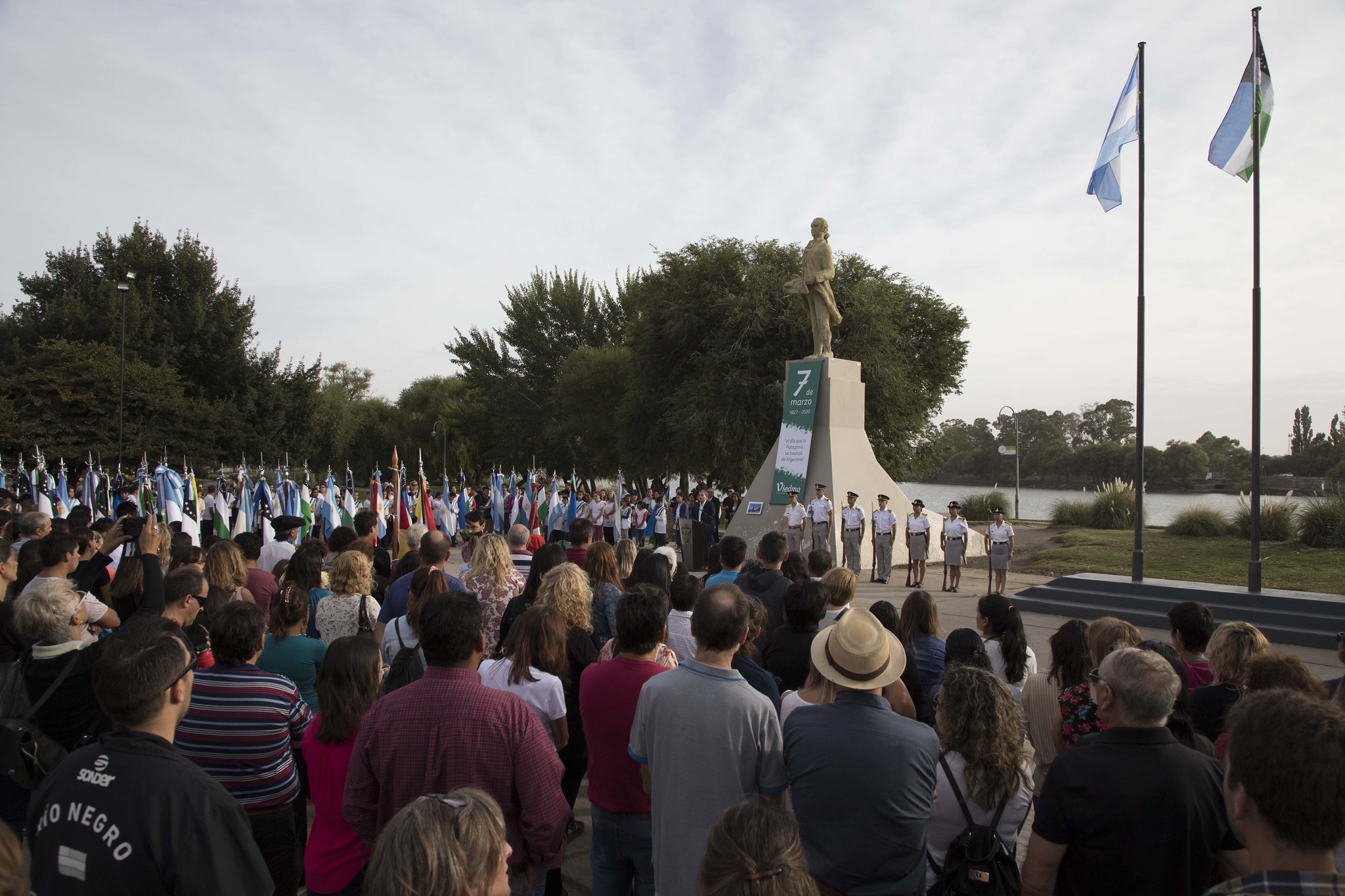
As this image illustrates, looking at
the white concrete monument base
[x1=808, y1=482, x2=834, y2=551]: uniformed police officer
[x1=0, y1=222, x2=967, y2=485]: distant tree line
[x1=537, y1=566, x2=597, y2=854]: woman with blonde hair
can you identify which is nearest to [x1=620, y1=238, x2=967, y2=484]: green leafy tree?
[x1=0, y1=222, x2=967, y2=485]: distant tree line

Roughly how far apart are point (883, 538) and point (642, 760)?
12.9 metres

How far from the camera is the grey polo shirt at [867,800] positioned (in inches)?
96.0

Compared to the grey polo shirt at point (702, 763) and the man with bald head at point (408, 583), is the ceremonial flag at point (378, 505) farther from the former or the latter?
the grey polo shirt at point (702, 763)

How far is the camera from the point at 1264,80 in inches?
446

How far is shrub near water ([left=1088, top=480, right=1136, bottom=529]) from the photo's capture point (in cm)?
2475

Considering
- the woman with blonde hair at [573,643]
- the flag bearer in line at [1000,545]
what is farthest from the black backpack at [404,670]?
the flag bearer in line at [1000,545]

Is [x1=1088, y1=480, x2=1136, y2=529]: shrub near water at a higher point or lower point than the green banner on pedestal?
lower

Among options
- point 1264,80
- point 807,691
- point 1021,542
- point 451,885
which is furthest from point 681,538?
point 451,885

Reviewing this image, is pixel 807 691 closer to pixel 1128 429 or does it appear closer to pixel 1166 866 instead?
pixel 1166 866

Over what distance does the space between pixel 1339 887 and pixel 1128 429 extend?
66356 mm

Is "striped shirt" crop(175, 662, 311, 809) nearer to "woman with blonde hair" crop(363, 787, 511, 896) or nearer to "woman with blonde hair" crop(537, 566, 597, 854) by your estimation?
"woman with blonde hair" crop(537, 566, 597, 854)

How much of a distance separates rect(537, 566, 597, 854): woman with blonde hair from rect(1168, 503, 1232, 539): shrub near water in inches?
886

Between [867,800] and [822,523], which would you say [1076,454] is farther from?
[867,800]

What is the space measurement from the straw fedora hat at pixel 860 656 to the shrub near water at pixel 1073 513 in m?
26.1
